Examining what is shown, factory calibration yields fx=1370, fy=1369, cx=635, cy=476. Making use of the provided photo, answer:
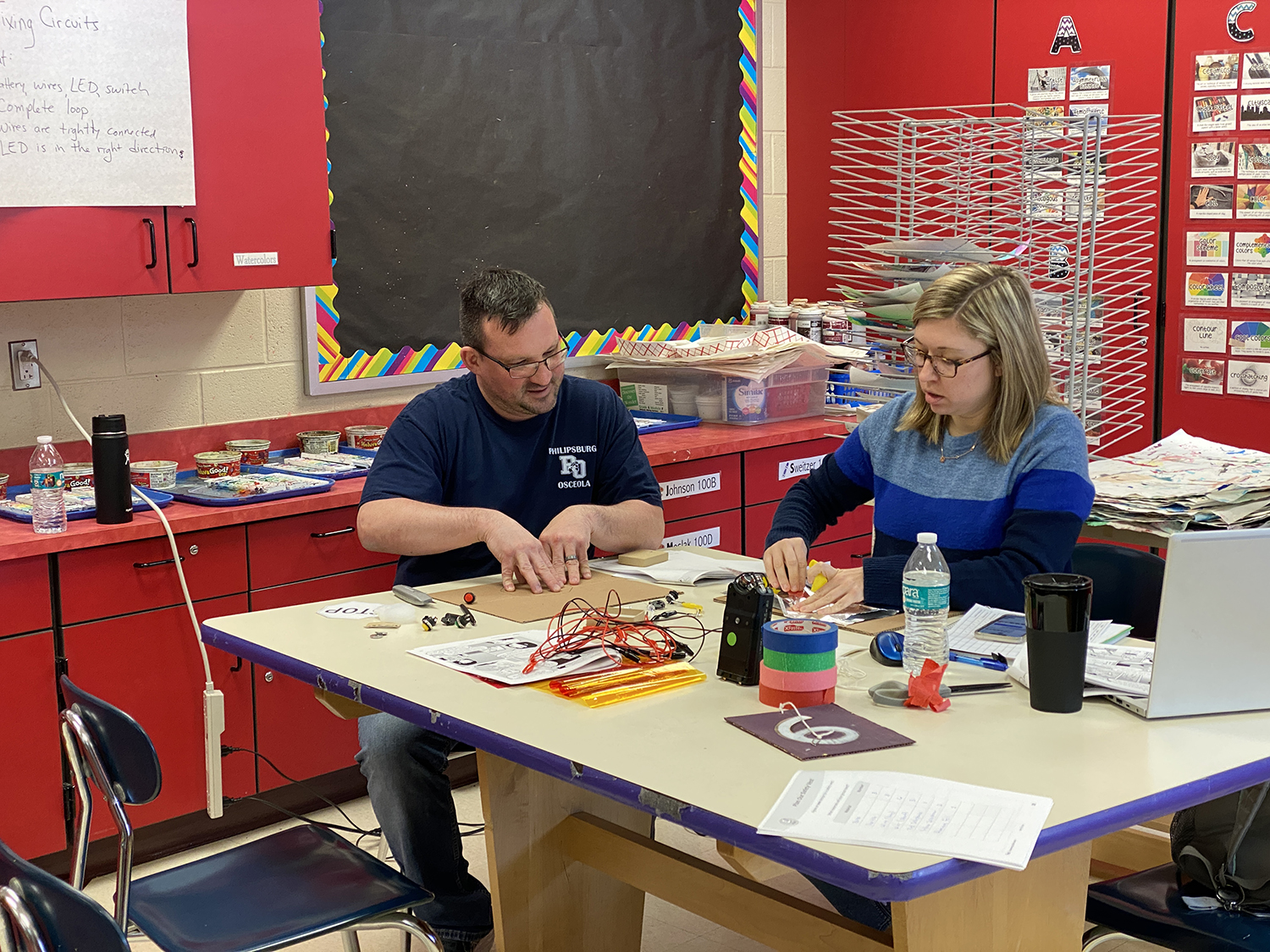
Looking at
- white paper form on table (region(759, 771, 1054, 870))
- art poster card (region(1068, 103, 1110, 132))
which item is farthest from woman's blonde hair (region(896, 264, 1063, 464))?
art poster card (region(1068, 103, 1110, 132))

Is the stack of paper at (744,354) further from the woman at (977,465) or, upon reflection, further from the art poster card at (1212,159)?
the woman at (977,465)

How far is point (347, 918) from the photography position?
189cm

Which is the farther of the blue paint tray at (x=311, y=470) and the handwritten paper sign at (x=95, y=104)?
the blue paint tray at (x=311, y=470)

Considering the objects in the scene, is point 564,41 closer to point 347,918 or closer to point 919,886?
point 347,918

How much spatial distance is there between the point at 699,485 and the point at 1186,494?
146cm

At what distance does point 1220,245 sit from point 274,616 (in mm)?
3123

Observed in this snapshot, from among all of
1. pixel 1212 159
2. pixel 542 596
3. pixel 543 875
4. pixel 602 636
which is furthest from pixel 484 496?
pixel 1212 159

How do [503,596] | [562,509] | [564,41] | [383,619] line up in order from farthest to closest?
[564,41]
[562,509]
[503,596]
[383,619]

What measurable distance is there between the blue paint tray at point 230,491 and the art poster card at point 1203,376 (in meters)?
2.64

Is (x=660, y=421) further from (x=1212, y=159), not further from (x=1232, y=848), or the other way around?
(x=1232, y=848)

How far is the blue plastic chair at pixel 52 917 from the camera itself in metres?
1.30

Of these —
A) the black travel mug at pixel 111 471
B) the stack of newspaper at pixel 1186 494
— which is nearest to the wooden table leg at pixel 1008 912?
the stack of newspaper at pixel 1186 494

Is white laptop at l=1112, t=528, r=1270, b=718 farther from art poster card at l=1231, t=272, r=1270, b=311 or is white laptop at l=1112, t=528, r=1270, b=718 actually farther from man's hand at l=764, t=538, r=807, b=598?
art poster card at l=1231, t=272, r=1270, b=311

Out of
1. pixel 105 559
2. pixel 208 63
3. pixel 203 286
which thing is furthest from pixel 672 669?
pixel 208 63
